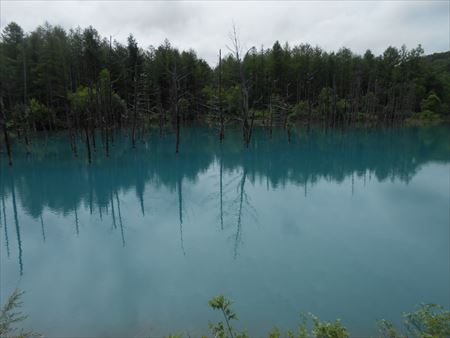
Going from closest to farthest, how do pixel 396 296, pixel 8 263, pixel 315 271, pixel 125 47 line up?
pixel 396 296, pixel 315 271, pixel 8 263, pixel 125 47

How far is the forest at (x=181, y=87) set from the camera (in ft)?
106

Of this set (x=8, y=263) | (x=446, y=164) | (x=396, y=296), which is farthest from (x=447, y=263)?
(x=446, y=164)

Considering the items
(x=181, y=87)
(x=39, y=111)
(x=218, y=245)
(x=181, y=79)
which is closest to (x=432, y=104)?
(x=181, y=87)

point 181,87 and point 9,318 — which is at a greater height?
point 181,87

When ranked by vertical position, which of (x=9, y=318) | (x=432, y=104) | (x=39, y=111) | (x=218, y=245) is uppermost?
(x=432, y=104)

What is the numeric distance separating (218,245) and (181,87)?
42.4 m

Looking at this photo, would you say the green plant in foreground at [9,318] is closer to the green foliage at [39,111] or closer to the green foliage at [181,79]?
the green foliage at [181,79]

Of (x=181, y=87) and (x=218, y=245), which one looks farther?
(x=181, y=87)

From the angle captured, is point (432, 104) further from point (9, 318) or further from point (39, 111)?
point (9, 318)

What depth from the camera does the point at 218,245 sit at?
363 inches

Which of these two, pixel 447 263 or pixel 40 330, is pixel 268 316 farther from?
pixel 447 263

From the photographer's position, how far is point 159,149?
27.2 metres

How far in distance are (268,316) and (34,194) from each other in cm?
1313

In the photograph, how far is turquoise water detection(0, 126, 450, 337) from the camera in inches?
246
